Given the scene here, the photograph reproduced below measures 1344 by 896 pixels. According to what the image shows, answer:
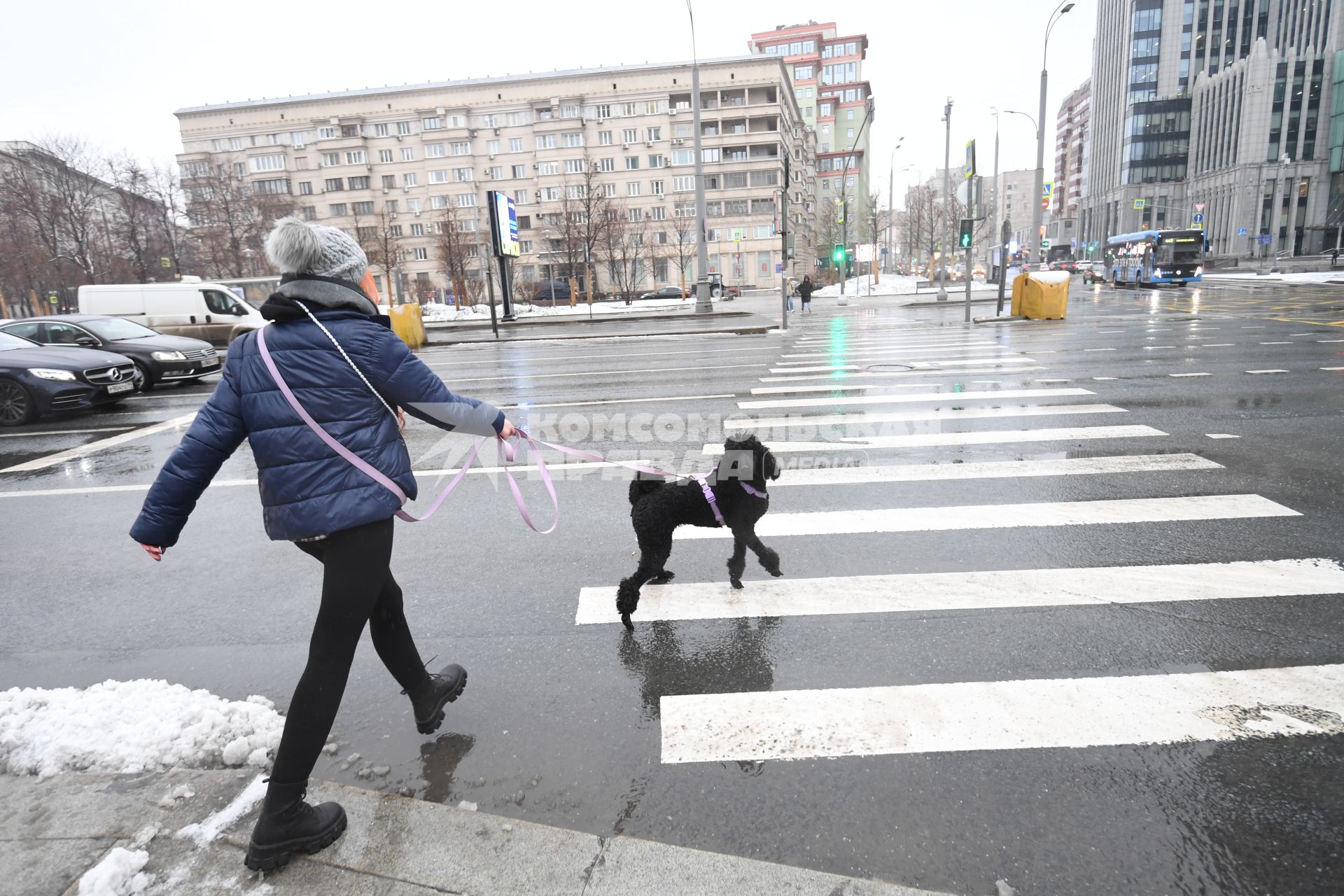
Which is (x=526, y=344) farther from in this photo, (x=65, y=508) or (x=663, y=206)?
(x=663, y=206)

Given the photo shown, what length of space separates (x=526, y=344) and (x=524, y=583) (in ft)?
62.7

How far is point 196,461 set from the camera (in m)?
2.37

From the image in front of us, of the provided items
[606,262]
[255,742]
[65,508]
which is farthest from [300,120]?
[255,742]

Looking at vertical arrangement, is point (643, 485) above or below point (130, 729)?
above

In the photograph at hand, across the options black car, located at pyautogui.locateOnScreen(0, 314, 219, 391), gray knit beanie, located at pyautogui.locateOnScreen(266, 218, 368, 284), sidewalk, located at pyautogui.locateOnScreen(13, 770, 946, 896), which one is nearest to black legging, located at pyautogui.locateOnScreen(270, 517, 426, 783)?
sidewalk, located at pyautogui.locateOnScreen(13, 770, 946, 896)

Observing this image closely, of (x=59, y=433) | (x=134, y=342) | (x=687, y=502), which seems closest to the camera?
(x=687, y=502)

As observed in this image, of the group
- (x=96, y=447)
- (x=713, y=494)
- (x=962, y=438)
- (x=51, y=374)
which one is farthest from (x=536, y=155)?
(x=713, y=494)

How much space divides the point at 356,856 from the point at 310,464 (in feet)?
4.36

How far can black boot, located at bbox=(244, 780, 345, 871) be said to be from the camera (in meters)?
2.25

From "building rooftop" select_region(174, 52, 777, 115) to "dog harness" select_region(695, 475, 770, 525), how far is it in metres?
77.3

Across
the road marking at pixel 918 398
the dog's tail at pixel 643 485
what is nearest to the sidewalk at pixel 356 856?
the dog's tail at pixel 643 485

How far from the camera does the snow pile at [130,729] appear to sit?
284cm

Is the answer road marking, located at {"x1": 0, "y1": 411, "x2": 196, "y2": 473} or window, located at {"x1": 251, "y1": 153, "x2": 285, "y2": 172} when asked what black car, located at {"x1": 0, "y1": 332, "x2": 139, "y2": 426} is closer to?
road marking, located at {"x1": 0, "y1": 411, "x2": 196, "y2": 473}

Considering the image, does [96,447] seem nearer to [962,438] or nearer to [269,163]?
[962,438]
